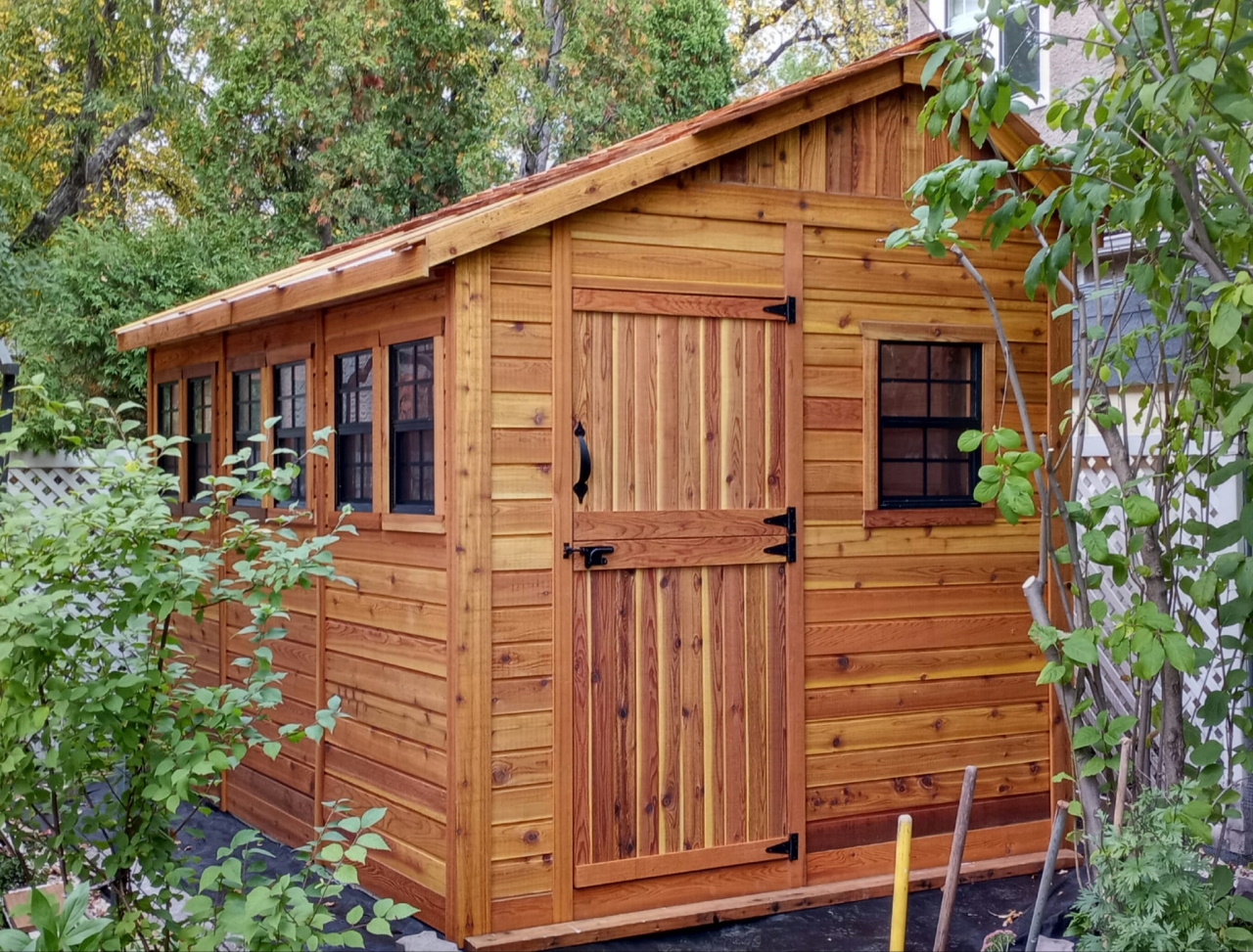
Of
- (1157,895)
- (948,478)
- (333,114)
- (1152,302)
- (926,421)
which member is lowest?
(1157,895)

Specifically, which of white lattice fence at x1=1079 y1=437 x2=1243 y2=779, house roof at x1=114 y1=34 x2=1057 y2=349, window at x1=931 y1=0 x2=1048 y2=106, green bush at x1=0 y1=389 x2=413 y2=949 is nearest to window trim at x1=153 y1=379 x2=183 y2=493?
house roof at x1=114 y1=34 x2=1057 y2=349

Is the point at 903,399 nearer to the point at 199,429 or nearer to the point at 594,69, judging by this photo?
the point at 199,429

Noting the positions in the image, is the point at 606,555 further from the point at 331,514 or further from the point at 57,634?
the point at 57,634

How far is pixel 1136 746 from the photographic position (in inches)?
181

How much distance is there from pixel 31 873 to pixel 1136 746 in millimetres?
3455

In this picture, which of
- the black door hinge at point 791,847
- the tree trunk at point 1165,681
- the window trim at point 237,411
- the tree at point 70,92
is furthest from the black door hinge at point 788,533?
the tree at point 70,92

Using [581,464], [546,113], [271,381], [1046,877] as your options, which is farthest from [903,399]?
[546,113]

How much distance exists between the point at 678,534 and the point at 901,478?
1.15 m

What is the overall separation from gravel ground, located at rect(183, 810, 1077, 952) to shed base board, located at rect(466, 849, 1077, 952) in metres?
0.04

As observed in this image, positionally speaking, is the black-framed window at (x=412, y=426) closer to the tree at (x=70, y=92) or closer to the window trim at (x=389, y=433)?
the window trim at (x=389, y=433)

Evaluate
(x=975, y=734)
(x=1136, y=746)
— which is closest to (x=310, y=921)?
(x=1136, y=746)

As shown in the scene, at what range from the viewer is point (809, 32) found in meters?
20.4

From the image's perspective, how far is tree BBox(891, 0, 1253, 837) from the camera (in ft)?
13.3

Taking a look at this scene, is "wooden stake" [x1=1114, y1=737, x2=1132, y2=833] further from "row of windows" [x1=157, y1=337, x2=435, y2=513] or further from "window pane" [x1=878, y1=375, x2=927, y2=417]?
"row of windows" [x1=157, y1=337, x2=435, y2=513]
